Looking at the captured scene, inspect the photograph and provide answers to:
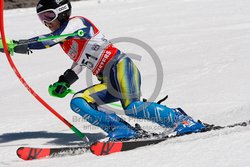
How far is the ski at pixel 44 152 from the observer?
473 centimetres

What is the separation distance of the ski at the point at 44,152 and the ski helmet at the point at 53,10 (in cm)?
138

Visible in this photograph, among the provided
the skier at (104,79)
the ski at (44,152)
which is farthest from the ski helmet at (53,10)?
the ski at (44,152)

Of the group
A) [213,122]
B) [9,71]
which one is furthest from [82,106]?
[9,71]

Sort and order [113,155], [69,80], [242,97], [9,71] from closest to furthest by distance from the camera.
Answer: [113,155]
[69,80]
[242,97]
[9,71]

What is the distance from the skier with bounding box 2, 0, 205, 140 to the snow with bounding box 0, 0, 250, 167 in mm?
505

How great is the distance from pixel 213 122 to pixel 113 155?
1960mm

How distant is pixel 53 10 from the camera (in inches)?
204

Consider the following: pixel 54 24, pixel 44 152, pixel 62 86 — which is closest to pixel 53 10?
pixel 54 24

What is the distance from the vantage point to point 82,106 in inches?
206

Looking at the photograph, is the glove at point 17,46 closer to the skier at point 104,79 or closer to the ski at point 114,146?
the skier at point 104,79

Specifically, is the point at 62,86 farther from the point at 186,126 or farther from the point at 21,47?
the point at 186,126

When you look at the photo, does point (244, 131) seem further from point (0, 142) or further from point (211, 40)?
point (211, 40)

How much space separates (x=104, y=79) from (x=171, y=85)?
297 centimetres

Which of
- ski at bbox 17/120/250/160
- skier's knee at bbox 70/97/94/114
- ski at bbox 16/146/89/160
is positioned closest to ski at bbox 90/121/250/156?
ski at bbox 17/120/250/160
